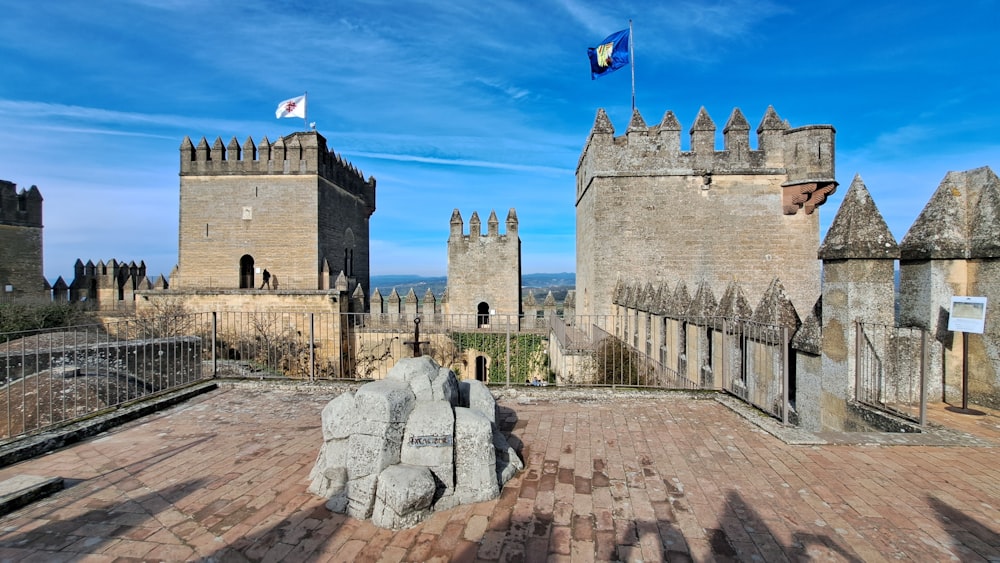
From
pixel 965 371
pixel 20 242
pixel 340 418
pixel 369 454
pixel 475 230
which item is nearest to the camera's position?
pixel 369 454

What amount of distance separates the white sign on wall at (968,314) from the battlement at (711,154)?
10.6 m

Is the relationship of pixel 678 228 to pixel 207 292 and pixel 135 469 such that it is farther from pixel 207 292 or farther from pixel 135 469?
pixel 207 292

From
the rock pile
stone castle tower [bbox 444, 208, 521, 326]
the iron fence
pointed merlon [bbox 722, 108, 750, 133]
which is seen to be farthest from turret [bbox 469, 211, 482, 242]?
the rock pile

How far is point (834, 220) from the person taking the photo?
21.1ft

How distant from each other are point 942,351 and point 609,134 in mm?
11371

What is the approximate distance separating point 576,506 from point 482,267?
21.4 metres

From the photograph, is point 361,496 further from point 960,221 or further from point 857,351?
point 960,221

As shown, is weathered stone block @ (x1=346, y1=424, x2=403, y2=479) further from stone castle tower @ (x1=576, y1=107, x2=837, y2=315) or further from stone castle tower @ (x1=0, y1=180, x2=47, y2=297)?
stone castle tower @ (x1=0, y1=180, x2=47, y2=297)

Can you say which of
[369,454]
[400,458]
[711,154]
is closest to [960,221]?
[400,458]

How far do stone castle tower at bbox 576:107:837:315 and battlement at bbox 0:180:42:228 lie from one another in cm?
3753

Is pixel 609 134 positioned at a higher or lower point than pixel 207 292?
higher

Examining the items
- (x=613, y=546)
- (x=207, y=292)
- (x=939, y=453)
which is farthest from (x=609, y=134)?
(x=207, y=292)

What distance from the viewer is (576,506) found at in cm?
398

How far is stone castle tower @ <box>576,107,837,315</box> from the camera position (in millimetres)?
15930
